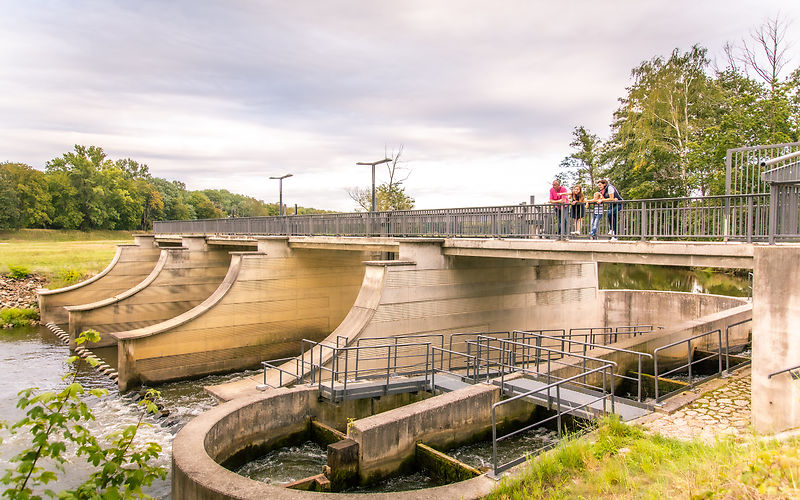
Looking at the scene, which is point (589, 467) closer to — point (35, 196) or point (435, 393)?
point (435, 393)

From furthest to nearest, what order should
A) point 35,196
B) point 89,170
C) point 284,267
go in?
point 89,170, point 35,196, point 284,267

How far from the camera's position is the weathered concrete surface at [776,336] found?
24.5 ft

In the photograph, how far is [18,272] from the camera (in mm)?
37094

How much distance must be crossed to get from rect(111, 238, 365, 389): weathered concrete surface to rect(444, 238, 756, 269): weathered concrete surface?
9207 millimetres

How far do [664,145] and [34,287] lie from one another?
43.9m

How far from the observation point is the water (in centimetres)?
1216

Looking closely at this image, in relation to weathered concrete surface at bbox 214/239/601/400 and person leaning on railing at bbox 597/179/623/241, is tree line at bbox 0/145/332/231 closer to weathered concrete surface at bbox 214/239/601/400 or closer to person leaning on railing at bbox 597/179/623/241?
weathered concrete surface at bbox 214/239/601/400

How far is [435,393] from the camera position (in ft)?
39.4

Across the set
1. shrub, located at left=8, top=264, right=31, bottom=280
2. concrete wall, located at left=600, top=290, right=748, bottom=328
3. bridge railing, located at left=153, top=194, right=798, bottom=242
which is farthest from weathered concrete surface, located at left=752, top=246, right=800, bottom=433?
shrub, located at left=8, top=264, right=31, bottom=280

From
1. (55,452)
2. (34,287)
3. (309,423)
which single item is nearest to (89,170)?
(34,287)

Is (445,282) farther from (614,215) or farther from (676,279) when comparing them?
(676,279)

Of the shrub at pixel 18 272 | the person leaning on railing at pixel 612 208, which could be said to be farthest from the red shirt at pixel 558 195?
the shrub at pixel 18 272

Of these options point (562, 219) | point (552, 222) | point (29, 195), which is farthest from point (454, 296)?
point (29, 195)

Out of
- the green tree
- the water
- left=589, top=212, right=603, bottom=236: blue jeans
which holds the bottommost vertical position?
the water
